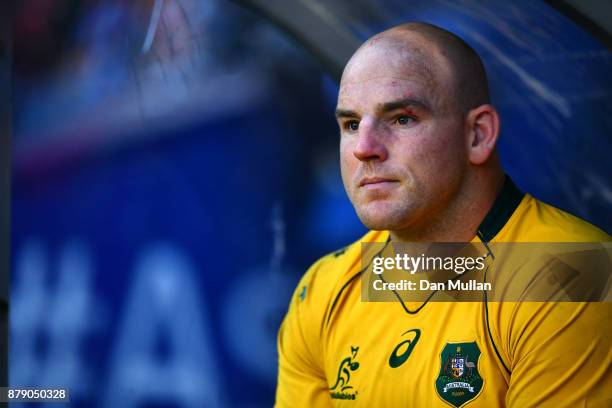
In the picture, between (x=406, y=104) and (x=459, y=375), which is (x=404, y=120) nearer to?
(x=406, y=104)

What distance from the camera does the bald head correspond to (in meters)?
2.38

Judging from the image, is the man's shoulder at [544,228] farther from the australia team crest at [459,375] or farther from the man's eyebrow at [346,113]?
the man's eyebrow at [346,113]

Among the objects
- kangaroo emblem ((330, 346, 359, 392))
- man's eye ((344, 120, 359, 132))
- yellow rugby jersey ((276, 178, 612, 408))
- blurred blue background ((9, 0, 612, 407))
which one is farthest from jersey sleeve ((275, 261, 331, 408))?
man's eye ((344, 120, 359, 132))

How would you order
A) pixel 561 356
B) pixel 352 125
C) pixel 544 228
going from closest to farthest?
pixel 561 356
pixel 544 228
pixel 352 125

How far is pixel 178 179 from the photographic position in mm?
3287

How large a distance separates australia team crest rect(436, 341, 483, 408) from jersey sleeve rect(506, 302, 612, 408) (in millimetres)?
89

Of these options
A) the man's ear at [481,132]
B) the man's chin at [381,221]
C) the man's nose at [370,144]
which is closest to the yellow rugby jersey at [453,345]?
the man's ear at [481,132]

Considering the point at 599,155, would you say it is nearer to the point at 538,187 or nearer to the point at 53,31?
the point at 538,187

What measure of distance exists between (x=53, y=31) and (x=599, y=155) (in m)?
1.94

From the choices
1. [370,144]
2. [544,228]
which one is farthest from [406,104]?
[544,228]

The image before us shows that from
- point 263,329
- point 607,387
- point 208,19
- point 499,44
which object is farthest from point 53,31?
point 607,387

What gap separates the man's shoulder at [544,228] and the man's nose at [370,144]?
1.24 ft

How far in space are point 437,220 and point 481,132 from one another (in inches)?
10.0

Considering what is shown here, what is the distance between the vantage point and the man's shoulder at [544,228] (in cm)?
236
